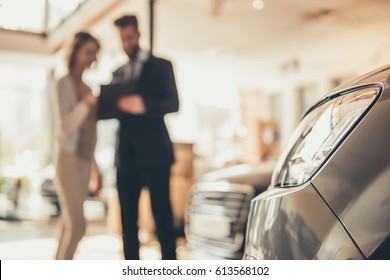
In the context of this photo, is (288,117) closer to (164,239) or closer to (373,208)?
(164,239)

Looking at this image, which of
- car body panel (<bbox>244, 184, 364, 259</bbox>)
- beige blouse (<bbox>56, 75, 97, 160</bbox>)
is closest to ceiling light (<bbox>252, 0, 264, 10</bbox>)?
beige blouse (<bbox>56, 75, 97, 160</bbox>)

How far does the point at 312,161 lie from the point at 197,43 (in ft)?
19.5

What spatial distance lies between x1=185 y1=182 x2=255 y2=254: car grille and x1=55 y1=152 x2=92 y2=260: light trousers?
64 centimetres

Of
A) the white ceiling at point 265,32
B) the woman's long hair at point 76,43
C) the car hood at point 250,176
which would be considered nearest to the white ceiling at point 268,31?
the white ceiling at point 265,32

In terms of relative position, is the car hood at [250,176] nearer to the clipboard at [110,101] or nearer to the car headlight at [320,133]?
the clipboard at [110,101]

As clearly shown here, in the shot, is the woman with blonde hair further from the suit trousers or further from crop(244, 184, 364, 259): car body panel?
crop(244, 184, 364, 259): car body panel

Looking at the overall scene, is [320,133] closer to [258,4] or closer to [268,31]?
[258,4]

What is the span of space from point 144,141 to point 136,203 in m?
0.30

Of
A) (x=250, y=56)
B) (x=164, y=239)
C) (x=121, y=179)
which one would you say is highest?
(x=250, y=56)

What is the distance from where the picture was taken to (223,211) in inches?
93.4

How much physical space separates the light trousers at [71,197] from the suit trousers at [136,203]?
0.62ft
